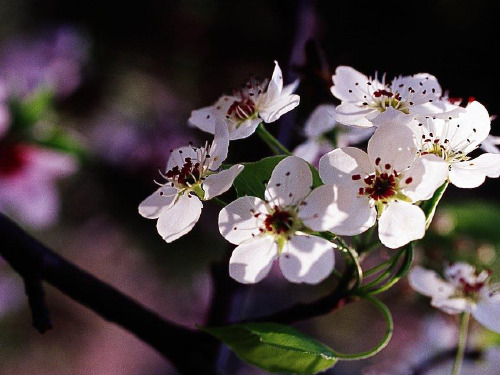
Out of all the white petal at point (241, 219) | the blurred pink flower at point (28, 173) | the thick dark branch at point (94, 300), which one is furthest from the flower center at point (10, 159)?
the white petal at point (241, 219)

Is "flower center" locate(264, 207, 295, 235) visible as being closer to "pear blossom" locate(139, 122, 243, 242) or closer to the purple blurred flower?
"pear blossom" locate(139, 122, 243, 242)

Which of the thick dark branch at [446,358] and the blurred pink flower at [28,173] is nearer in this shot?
the thick dark branch at [446,358]

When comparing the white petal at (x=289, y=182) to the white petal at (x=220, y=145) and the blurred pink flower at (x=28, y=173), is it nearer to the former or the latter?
the white petal at (x=220, y=145)

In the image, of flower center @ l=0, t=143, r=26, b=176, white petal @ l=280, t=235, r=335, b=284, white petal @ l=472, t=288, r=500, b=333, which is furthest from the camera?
flower center @ l=0, t=143, r=26, b=176

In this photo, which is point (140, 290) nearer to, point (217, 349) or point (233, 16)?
point (233, 16)

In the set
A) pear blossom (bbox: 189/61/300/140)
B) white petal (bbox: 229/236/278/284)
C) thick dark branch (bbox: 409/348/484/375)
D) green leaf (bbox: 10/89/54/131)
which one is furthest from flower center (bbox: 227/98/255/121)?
green leaf (bbox: 10/89/54/131)

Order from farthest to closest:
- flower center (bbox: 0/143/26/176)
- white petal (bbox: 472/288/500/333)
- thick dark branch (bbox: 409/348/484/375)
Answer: flower center (bbox: 0/143/26/176)
thick dark branch (bbox: 409/348/484/375)
white petal (bbox: 472/288/500/333)

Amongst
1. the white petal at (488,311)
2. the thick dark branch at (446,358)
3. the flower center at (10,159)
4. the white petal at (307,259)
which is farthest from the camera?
the flower center at (10,159)
